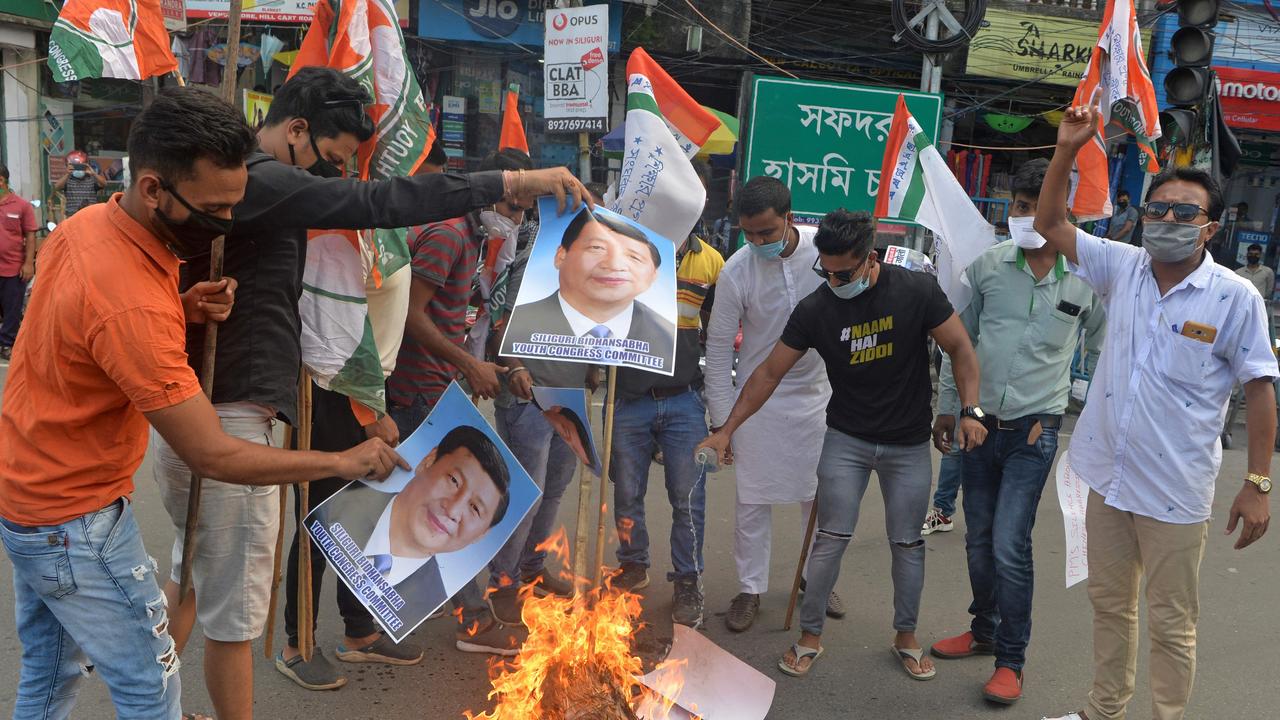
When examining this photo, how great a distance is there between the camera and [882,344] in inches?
154

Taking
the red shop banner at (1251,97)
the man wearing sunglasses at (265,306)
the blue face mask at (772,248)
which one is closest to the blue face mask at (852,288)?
the blue face mask at (772,248)

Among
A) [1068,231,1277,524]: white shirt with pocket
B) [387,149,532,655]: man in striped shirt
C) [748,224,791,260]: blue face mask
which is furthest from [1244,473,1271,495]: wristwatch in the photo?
[387,149,532,655]: man in striped shirt

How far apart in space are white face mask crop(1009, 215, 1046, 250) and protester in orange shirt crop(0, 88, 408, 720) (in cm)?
307

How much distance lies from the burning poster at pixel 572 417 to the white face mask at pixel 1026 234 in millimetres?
2011

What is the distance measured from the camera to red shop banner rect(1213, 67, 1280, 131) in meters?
13.8

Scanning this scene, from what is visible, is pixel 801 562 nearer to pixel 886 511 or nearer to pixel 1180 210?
pixel 886 511

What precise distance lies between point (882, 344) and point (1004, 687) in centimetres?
151

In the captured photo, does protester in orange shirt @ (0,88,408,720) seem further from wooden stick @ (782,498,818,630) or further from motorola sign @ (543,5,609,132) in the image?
motorola sign @ (543,5,609,132)

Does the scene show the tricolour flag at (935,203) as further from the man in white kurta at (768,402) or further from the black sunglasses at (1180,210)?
the black sunglasses at (1180,210)

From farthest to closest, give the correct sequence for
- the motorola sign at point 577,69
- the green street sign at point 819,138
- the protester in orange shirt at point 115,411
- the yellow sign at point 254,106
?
the yellow sign at point 254,106 < the motorola sign at point 577,69 < the green street sign at point 819,138 < the protester in orange shirt at point 115,411

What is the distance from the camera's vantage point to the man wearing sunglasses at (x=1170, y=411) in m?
3.16

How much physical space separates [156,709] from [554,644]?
121 cm

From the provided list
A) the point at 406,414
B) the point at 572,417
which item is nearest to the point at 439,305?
the point at 406,414

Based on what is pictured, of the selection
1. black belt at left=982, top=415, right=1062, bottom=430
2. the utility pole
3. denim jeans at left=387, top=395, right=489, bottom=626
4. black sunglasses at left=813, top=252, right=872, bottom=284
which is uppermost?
the utility pole
